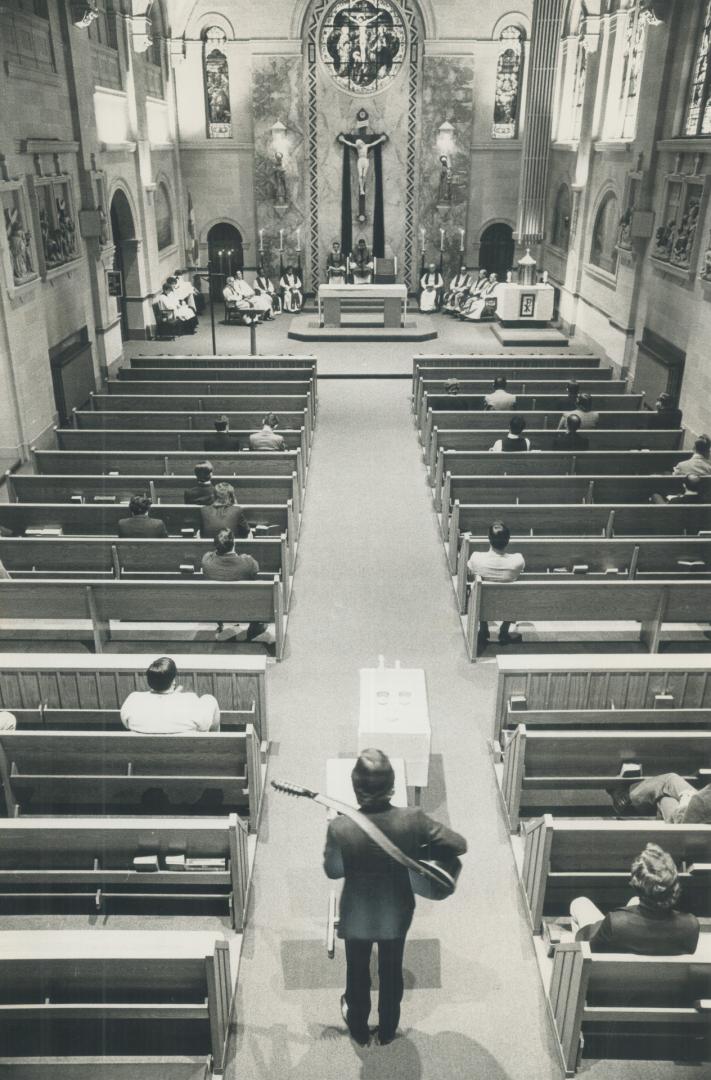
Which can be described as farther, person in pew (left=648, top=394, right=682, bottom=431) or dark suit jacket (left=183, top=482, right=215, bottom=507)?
person in pew (left=648, top=394, right=682, bottom=431)

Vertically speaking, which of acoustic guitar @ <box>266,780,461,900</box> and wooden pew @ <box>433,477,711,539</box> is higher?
acoustic guitar @ <box>266,780,461,900</box>

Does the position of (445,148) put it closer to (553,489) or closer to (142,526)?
(553,489)

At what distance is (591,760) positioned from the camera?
14.9 ft

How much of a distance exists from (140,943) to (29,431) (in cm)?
807

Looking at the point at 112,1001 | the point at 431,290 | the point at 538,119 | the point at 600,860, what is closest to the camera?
the point at 112,1001

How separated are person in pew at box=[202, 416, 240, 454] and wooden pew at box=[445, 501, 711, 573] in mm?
2747

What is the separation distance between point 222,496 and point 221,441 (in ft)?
7.68

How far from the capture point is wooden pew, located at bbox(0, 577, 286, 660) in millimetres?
6168

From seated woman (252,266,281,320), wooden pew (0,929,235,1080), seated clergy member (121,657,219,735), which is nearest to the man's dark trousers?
wooden pew (0,929,235,1080)

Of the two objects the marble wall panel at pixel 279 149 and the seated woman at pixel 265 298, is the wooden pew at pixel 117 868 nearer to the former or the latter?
the seated woman at pixel 265 298

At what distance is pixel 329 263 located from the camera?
64.1 ft

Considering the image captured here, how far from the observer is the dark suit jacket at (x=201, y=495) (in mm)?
7449

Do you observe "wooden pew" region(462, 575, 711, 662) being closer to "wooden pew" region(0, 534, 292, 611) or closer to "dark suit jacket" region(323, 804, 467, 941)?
"wooden pew" region(0, 534, 292, 611)

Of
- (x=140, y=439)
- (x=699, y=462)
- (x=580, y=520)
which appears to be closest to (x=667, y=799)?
(x=580, y=520)
